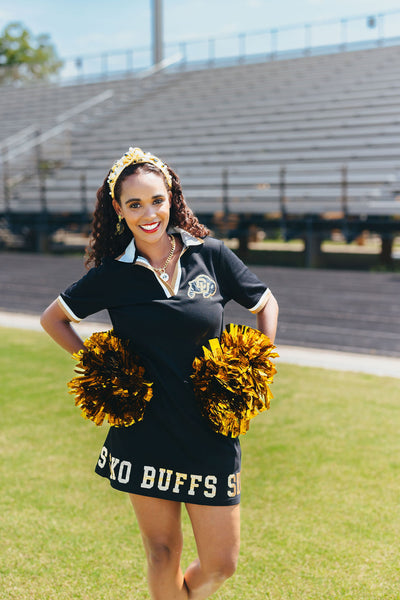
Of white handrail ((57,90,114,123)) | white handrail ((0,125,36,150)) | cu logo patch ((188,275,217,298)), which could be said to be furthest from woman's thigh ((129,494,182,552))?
white handrail ((57,90,114,123))

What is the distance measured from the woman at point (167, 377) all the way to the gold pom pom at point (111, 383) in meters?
0.05

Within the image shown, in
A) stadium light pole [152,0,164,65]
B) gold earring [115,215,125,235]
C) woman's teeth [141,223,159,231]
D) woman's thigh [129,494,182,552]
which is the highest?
stadium light pole [152,0,164,65]

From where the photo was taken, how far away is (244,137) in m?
17.4

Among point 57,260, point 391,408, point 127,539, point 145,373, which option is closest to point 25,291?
point 57,260

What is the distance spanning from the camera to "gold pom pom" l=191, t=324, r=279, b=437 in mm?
2104

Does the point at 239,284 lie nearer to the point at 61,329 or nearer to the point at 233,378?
the point at 233,378

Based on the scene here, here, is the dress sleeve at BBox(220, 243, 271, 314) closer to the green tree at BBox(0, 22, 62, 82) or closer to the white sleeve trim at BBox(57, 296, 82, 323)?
the white sleeve trim at BBox(57, 296, 82, 323)

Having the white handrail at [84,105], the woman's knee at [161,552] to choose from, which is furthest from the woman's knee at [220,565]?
the white handrail at [84,105]

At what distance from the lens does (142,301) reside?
2.18m

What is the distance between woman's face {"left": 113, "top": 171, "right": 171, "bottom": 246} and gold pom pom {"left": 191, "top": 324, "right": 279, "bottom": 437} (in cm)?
43

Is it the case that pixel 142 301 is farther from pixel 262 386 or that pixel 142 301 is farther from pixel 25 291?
pixel 25 291

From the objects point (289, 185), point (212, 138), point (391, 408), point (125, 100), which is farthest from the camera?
point (125, 100)

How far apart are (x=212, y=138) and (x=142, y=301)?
54.1 ft

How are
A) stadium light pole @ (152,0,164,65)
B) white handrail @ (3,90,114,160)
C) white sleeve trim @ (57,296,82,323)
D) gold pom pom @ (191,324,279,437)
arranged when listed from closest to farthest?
gold pom pom @ (191,324,279,437) → white sleeve trim @ (57,296,82,323) → white handrail @ (3,90,114,160) → stadium light pole @ (152,0,164,65)
